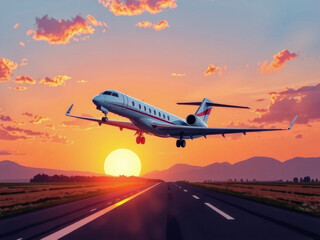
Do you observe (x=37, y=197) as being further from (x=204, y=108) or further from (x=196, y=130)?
(x=204, y=108)

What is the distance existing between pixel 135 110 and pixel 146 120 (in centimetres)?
203

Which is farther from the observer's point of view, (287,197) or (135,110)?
(135,110)

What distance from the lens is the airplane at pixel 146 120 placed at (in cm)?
3033

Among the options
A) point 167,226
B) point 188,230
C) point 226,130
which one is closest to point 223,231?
point 188,230

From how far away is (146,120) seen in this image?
3447 centimetres

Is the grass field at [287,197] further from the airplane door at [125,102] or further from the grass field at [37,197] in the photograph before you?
the grass field at [37,197]

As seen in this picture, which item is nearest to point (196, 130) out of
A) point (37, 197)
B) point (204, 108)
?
point (204, 108)

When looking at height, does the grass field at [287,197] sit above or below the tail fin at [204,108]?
below

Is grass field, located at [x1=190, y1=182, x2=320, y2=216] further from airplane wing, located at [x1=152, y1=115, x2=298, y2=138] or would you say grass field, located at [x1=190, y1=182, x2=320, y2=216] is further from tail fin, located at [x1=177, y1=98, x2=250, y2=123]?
tail fin, located at [x1=177, y1=98, x2=250, y2=123]

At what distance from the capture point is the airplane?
30328mm

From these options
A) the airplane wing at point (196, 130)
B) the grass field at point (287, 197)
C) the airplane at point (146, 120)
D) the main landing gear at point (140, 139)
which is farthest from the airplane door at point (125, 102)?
the grass field at point (287, 197)

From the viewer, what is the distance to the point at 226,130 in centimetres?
3772

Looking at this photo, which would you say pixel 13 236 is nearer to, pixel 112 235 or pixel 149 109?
pixel 112 235

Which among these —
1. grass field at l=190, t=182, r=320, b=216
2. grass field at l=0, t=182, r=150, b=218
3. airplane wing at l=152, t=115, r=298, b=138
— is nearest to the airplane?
airplane wing at l=152, t=115, r=298, b=138
